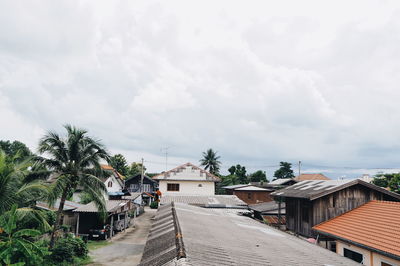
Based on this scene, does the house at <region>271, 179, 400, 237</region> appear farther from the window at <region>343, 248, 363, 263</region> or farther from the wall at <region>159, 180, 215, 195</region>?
the wall at <region>159, 180, 215, 195</region>

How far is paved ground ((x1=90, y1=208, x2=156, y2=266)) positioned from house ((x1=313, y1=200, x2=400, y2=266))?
11565 millimetres

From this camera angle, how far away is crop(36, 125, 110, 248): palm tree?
16.9 m

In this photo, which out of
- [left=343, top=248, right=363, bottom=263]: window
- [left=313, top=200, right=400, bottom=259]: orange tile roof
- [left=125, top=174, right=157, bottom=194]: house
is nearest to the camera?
[left=313, top=200, right=400, bottom=259]: orange tile roof

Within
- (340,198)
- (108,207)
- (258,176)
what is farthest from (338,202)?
(258,176)

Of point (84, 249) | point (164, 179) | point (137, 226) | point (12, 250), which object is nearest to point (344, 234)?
point (12, 250)

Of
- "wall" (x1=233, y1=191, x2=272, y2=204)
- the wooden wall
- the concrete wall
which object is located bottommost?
"wall" (x1=233, y1=191, x2=272, y2=204)

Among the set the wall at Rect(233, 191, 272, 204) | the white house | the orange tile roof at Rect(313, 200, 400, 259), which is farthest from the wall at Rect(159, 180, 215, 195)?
the orange tile roof at Rect(313, 200, 400, 259)

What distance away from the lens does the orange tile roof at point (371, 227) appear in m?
10.7

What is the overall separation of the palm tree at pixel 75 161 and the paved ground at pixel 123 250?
3.29 metres

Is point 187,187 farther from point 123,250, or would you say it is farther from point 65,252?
point 65,252

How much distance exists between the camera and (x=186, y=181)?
135 ft

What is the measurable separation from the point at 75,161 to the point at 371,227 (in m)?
17.1

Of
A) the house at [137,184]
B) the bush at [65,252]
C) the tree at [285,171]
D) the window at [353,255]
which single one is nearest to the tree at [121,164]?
the house at [137,184]

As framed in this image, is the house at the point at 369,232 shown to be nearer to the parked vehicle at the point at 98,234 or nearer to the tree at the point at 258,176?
the parked vehicle at the point at 98,234
